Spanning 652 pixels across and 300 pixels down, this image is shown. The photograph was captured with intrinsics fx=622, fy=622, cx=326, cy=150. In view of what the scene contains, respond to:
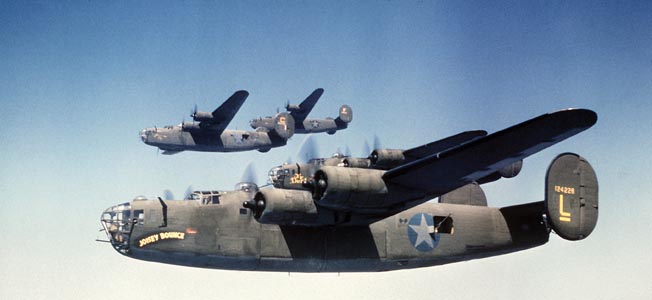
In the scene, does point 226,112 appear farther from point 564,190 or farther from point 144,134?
point 564,190

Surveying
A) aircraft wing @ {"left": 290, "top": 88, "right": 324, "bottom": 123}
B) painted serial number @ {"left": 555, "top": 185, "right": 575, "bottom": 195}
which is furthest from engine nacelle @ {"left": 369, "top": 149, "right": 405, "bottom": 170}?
aircraft wing @ {"left": 290, "top": 88, "right": 324, "bottom": 123}

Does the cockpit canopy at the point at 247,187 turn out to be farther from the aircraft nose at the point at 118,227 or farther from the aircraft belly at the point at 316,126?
the aircraft belly at the point at 316,126

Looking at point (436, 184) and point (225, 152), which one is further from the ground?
point (225, 152)

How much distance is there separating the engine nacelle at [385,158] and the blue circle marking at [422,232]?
2057 mm

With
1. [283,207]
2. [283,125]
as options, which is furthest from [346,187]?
[283,125]

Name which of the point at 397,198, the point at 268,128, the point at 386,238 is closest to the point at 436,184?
the point at 397,198

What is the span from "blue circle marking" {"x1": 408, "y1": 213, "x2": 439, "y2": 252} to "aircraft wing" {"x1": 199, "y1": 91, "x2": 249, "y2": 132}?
22525 mm

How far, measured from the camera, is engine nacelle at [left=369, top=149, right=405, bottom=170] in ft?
56.8

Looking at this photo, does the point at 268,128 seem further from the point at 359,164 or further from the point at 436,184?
the point at 436,184

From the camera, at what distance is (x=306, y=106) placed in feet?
152

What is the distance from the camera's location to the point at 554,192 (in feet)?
50.7

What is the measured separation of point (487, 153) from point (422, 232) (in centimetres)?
453

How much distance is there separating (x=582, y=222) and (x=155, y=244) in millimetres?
10365

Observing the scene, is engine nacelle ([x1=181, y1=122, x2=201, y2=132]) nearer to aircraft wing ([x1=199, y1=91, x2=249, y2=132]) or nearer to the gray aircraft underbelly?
aircraft wing ([x1=199, y1=91, x2=249, y2=132])
